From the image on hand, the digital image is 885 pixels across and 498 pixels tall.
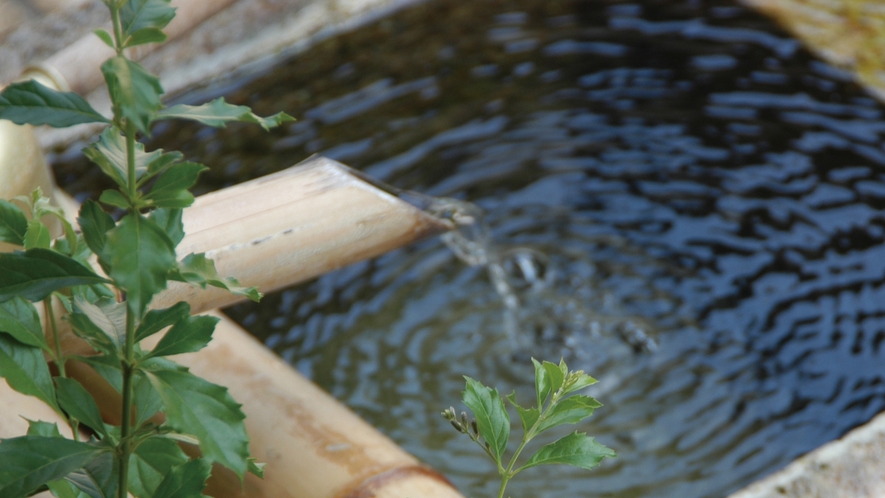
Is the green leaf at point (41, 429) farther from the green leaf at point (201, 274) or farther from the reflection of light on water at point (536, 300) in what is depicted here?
the reflection of light on water at point (536, 300)

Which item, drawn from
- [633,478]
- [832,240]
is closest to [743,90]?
[832,240]

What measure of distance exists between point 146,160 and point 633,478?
203cm

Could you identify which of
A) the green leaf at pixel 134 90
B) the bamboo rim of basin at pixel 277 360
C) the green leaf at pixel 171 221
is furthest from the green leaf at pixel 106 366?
the bamboo rim of basin at pixel 277 360

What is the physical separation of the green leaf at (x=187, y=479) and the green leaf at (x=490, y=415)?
240 millimetres

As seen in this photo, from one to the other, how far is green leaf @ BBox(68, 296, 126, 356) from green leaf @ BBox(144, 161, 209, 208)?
4.8 inches

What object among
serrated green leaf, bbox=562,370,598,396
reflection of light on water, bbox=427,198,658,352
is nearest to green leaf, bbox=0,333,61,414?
serrated green leaf, bbox=562,370,598,396

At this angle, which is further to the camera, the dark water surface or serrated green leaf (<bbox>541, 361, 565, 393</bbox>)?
the dark water surface

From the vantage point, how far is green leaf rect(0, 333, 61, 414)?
75 cm

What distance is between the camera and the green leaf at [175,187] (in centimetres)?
66

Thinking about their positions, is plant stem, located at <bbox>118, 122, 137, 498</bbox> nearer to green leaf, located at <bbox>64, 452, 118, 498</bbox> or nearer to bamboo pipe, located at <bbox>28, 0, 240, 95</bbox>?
green leaf, located at <bbox>64, 452, 118, 498</bbox>

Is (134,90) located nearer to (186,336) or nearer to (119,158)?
(119,158)

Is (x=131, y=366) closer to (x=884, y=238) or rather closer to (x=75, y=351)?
(x=75, y=351)

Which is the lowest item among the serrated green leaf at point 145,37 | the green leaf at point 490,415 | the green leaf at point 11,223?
the green leaf at point 490,415

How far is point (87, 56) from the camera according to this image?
177 centimetres
